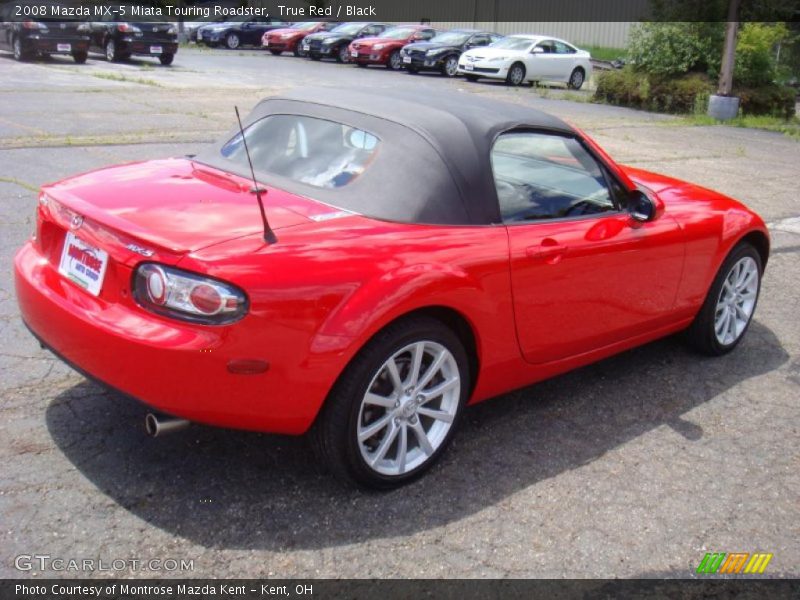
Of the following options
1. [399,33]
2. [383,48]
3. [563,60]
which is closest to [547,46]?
[563,60]

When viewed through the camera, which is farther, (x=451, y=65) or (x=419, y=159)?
(x=451, y=65)

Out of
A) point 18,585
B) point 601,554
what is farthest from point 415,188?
point 18,585

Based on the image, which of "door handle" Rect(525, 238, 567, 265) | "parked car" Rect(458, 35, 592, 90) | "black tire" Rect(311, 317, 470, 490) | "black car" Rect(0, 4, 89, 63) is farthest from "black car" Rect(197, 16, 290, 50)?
"black tire" Rect(311, 317, 470, 490)

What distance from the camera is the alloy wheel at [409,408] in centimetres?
337

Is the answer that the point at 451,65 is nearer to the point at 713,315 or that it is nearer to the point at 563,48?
the point at 563,48

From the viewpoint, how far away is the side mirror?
14.2ft

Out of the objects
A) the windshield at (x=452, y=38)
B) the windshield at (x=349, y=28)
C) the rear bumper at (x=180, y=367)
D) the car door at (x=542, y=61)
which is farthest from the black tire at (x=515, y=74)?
the rear bumper at (x=180, y=367)

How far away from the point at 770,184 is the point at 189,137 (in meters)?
7.52

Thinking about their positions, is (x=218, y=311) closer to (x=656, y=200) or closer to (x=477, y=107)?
(x=477, y=107)

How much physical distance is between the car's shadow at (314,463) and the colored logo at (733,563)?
29.3 inches

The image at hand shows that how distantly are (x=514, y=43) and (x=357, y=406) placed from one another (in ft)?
80.7

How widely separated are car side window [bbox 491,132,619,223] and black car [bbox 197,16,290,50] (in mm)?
34269

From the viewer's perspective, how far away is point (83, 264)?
3.35 meters

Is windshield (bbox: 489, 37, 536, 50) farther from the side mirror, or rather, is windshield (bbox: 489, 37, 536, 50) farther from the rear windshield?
the rear windshield
